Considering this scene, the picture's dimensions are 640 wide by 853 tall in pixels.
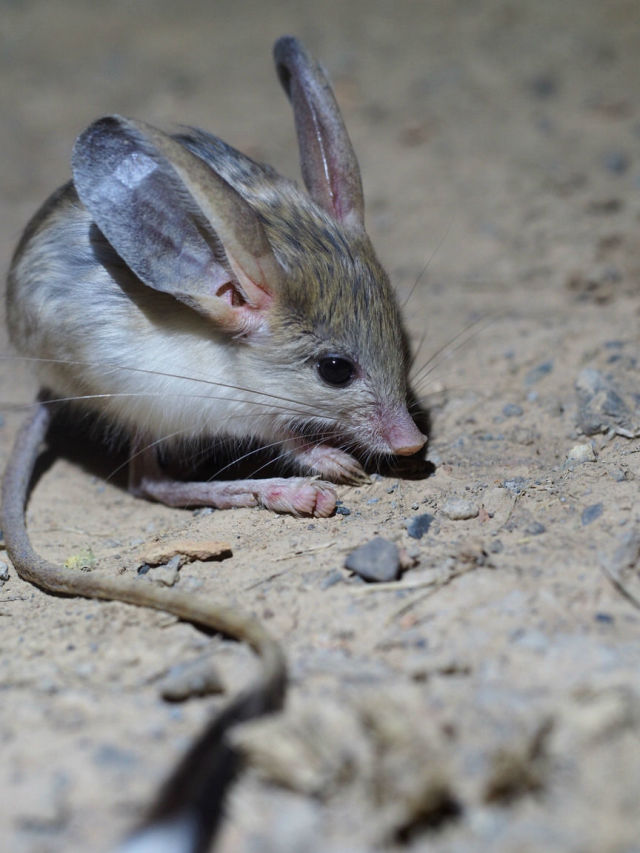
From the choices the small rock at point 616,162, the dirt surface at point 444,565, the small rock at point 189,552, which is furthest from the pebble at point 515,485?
the small rock at point 616,162

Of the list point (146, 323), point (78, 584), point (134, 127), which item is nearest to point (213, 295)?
point (146, 323)

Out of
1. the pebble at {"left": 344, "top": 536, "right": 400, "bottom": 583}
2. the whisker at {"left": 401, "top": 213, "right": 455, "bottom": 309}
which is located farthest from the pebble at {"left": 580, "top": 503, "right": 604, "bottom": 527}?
the whisker at {"left": 401, "top": 213, "right": 455, "bottom": 309}

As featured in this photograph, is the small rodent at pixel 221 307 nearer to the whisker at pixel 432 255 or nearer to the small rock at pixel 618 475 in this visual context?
the small rock at pixel 618 475

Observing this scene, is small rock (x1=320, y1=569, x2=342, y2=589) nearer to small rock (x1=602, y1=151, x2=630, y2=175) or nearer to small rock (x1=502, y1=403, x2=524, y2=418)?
small rock (x1=502, y1=403, x2=524, y2=418)

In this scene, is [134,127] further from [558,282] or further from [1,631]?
[558,282]

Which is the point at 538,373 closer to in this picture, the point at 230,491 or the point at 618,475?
the point at 618,475

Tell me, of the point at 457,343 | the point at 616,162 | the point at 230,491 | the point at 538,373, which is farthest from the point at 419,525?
the point at 616,162
